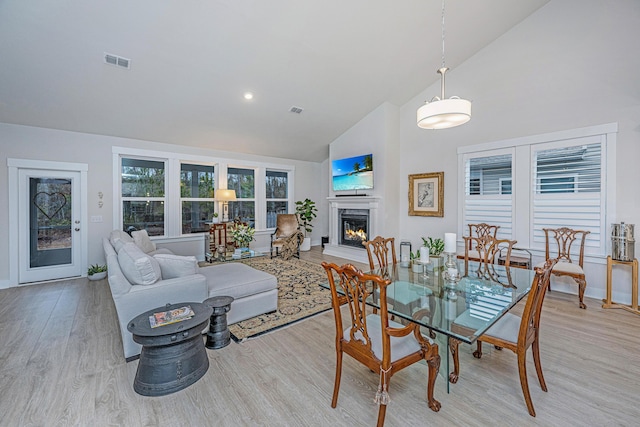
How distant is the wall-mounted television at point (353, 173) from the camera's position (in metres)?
6.04

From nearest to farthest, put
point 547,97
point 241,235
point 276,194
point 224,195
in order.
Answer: point 547,97
point 241,235
point 224,195
point 276,194

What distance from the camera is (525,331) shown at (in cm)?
175

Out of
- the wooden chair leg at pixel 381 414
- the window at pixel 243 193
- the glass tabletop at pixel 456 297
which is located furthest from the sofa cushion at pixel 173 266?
the window at pixel 243 193

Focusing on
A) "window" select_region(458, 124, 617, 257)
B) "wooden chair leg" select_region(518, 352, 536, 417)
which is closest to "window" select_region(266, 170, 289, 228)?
"window" select_region(458, 124, 617, 257)

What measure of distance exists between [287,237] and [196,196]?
2.24 m

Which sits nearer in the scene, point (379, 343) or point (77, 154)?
point (379, 343)

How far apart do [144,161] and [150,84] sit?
6.68 feet

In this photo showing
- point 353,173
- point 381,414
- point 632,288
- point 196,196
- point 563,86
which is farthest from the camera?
point 353,173

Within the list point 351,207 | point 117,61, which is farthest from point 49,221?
point 351,207

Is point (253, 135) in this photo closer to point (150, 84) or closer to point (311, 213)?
point (150, 84)

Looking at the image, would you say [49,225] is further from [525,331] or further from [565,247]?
[565,247]

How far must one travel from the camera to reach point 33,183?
4512 mm

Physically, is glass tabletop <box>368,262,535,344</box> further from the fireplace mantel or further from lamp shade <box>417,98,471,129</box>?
the fireplace mantel

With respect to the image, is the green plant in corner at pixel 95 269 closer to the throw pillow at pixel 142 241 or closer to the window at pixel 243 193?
the throw pillow at pixel 142 241
